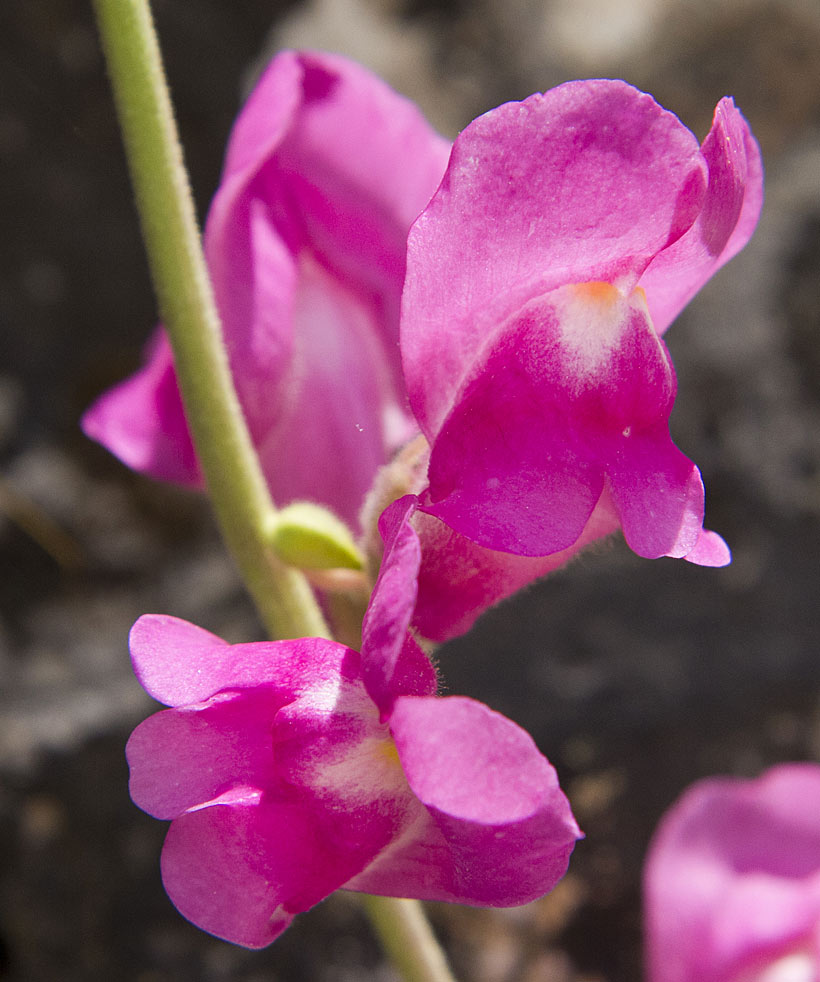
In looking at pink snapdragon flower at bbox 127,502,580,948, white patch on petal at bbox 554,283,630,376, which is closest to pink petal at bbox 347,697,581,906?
pink snapdragon flower at bbox 127,502,580,948

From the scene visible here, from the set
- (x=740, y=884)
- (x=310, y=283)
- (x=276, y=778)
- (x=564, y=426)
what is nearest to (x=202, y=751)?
(x=276, y=778)

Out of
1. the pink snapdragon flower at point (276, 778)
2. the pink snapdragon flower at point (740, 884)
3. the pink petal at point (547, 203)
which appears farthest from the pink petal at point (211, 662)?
the pink snapdragon flower at point (740, 884)

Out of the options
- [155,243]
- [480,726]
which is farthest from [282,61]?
[480,726]

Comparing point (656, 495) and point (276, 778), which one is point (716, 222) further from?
point (276, 778)

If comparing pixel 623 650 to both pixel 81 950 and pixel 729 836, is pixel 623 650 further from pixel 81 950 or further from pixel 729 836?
pixel 81 950

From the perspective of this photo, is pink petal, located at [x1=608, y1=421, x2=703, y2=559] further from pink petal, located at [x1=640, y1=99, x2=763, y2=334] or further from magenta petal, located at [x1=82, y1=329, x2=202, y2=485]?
magenta petal, located at [x1=82, y1=329, x2=202, y2=485]

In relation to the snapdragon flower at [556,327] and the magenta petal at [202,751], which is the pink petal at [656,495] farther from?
the magenta petal at [202,751]
